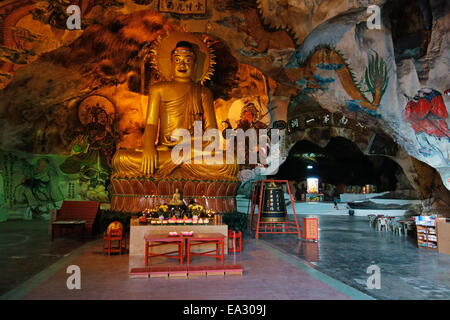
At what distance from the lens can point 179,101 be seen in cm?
869

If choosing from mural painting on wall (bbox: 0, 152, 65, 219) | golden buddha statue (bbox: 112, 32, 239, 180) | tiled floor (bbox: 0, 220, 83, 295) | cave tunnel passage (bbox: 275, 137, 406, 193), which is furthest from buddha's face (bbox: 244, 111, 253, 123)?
cave tunnel passage (bbox: 275, 137, 406, 193)

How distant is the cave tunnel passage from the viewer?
1770 centimetres

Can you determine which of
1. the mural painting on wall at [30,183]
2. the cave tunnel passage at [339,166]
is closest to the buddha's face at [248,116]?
the mural painting on wall at [30,183]

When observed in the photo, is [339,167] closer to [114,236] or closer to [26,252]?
[114,236]

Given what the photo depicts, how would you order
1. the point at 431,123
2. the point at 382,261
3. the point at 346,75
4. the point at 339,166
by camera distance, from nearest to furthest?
the point at 382,261 < the point at 431,123 < the point at 346,75 < the point at 339,166

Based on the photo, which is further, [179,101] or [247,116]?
[247,116]

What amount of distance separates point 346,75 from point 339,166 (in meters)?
13.1

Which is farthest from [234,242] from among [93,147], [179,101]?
[93,147]

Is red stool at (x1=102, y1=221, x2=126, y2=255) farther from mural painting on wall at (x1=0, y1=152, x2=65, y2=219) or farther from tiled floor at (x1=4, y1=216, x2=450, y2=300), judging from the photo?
mural painting on wall at (x1=0, y1=152, x2=65, y2=219)

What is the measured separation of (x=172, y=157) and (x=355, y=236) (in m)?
4.07

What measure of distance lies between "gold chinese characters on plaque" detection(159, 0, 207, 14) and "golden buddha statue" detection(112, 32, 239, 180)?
0.75 metres

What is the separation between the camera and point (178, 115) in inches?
342

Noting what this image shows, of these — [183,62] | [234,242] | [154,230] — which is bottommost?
[234,242]

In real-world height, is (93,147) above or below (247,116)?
below
